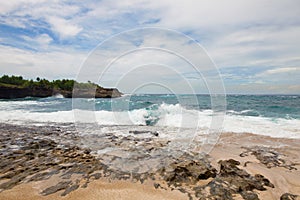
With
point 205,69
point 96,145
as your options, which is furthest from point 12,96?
point 205,69

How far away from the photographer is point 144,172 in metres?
4.07

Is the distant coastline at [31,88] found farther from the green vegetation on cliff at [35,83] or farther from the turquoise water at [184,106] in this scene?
the turquoise water at [184,106]

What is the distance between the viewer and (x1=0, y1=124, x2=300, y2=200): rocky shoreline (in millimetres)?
3354

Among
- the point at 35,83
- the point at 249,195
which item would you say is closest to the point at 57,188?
the point at 249,195

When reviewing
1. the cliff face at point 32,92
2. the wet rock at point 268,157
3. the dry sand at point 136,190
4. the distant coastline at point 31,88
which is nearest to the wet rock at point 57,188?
the dry sand at point 136,190

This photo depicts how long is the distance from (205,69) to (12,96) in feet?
176

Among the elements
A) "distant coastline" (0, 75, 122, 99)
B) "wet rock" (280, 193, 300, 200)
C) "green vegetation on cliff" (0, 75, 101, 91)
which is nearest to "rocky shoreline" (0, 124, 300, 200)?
"wet rock" (280, 193, 300, 200)

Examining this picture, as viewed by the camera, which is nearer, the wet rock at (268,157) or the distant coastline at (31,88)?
the wet rock at (268,157)

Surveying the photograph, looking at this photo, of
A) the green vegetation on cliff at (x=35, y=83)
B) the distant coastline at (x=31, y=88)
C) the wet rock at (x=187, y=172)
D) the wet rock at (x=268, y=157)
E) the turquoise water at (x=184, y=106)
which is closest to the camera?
the wet rock at (x=187, y=172)

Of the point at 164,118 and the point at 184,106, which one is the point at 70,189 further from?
the point at 184,106

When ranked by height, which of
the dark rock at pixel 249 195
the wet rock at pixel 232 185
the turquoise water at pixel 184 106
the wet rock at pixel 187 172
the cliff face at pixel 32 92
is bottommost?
the dark rock at pixel 249 195

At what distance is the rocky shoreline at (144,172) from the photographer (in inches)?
132

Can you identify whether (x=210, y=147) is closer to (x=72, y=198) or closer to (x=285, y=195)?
(x=285, y=195)

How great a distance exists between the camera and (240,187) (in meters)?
3.38
